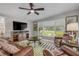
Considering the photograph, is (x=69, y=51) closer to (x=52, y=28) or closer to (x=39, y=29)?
(x=52, y=28)

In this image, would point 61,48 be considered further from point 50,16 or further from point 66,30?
point 50,16

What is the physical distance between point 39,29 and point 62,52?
1.53ft

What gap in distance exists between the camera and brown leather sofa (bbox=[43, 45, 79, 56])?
1868 mm

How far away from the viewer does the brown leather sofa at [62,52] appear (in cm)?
187

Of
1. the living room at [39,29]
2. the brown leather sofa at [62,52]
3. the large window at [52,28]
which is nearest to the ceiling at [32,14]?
the living room at [39,29]

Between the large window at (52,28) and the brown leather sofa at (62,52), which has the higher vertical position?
the large window at (52,28)

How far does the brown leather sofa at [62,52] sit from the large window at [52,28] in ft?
0.71

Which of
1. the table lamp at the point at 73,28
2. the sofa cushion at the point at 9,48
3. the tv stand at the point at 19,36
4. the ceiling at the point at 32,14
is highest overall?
the ceiling at the point at 32,14

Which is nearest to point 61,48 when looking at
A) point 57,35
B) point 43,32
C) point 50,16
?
point 57,35

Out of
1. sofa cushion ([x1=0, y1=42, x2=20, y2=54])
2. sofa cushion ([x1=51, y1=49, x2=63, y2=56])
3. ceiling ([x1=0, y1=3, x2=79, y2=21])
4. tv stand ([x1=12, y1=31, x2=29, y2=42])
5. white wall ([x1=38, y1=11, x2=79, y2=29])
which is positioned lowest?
sofa cushion ([x1=51, y1=49, x2=63, y2=56])

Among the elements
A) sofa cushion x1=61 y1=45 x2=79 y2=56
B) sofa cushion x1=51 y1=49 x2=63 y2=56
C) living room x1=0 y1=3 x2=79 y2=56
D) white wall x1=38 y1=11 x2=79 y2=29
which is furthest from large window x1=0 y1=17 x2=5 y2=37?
sofa cushion x1=61 y1=45 x2=79 y2=56

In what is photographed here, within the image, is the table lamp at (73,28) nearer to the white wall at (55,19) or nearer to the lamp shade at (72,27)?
the lamp shade at (72,27)

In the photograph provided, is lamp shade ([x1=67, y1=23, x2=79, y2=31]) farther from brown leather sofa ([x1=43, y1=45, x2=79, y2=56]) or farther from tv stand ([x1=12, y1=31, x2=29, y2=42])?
tv stand ([x1=12, y1=31, x2=29, y2=42])

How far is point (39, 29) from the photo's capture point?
6.34ft
